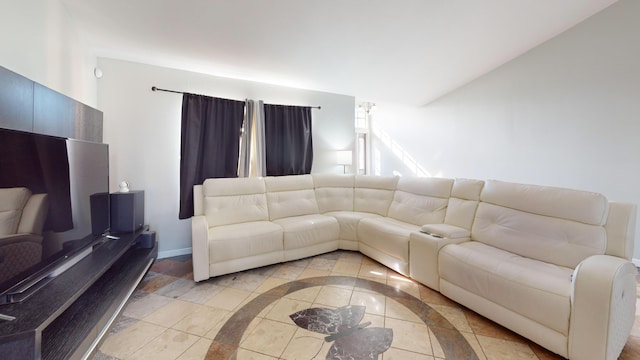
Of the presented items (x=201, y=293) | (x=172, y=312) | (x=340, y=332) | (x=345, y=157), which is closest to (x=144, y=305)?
(x=172, y=312)

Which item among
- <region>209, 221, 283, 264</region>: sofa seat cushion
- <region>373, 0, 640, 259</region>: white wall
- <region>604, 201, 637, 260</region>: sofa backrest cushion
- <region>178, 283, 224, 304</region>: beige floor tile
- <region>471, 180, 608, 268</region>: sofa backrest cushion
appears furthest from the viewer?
→ <region>373, 0, 640, 259</region>: white wall

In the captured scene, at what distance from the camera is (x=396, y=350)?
1615 millimetres

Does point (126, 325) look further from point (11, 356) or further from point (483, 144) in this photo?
point (483, 144)

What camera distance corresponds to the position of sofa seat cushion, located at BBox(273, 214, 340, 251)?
2932 mm

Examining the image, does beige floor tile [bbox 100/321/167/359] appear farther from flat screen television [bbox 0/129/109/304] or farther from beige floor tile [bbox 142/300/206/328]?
flat screen television [bbox 0/129/109/304]

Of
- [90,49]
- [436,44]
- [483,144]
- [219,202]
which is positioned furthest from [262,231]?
[483,144]

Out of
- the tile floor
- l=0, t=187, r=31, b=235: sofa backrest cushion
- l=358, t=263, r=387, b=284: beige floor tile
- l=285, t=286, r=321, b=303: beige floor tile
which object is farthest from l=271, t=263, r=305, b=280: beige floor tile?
l=0, t=187, r=31, b=235: sofa backrest cushion

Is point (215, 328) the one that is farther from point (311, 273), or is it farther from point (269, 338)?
point (311, 273)

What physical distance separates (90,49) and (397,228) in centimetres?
386

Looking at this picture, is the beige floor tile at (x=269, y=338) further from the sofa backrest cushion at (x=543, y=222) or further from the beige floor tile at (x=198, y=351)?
the sofa backrest cushion at (x=543, y=222)

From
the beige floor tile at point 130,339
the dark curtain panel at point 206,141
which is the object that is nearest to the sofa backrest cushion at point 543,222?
the beige floor tile at point 130,339

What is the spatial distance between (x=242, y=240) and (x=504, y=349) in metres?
2.32

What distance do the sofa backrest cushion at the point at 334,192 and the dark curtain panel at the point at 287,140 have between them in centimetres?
42

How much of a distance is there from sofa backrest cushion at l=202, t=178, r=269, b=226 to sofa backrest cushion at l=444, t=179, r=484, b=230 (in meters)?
2.23
